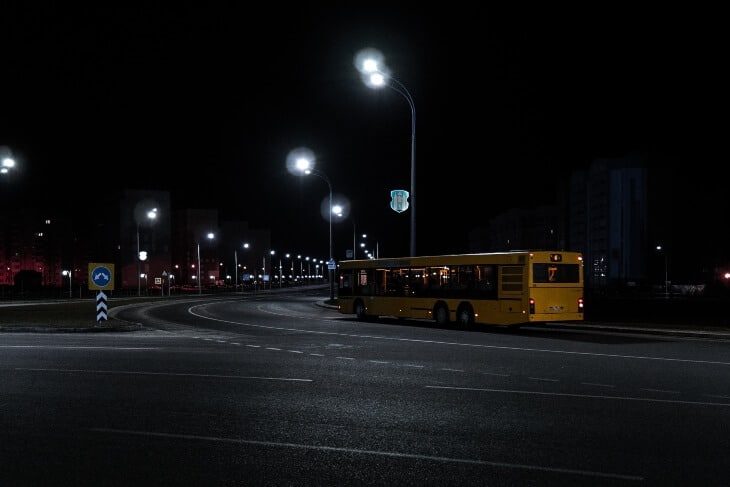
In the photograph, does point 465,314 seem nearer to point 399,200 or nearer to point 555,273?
point 555,273

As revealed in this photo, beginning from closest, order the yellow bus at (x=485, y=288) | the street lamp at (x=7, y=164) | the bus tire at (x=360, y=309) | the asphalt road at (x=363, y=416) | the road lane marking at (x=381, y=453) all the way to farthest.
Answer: the road lane marking at (x=381, y=453) < the asphalt road at (x=363, y=416) < the yellow bus at (x=485, y=288) < the street lamp at (x=7, y=164) < the bus tire at (x=360, y=309)

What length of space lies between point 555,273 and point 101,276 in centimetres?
1622

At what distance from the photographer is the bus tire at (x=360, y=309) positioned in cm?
3173

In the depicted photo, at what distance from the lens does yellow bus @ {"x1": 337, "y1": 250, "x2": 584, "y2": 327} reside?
23281mm

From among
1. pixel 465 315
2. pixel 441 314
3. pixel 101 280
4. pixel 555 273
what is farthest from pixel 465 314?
pixel 101 280

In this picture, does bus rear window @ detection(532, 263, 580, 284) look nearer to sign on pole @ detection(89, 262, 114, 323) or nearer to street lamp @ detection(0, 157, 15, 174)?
sign on pole @ detection(89, 262, 114, 323)

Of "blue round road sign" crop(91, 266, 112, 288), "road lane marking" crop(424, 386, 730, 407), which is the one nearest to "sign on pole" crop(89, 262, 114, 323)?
"blue round road sign" crop(91, 266, 112, 288)

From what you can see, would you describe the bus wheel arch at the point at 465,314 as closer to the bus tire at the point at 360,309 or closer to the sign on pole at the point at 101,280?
the bus tire at the point at 360,309

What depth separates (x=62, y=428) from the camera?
8266 millimetres

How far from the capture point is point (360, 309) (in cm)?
3188

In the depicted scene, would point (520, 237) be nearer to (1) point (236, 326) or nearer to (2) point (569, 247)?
(2) point (569, 247)

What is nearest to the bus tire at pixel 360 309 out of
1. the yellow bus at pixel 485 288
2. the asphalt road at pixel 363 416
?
the yellow bus at pixel 485 288

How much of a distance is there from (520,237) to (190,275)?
88.3 m

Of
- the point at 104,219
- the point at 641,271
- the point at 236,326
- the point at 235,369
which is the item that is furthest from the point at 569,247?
the point at 235,369
